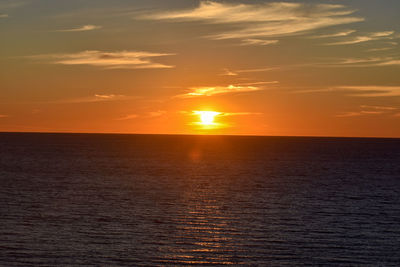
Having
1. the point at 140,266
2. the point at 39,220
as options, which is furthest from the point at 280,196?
the point at 140,266

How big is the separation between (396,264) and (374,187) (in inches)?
2555

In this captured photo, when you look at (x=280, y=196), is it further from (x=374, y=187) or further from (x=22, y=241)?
(x=22, y=241)

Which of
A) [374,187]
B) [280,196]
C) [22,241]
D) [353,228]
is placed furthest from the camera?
[374,187]

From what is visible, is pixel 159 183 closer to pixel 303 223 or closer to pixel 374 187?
pixel 374 187

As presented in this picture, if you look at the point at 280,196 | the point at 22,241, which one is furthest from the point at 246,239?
the point at 280,196

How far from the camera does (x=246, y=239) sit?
50688mm

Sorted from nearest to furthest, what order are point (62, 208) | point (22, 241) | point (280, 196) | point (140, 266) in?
point (140, 266) → point (22, 241) → point (62, 208) → point (280, 196)

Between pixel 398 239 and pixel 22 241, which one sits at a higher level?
pixel 22 241

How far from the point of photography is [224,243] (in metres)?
48.8

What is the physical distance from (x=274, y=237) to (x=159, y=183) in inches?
2288

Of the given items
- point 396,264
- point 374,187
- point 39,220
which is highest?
point 396,264

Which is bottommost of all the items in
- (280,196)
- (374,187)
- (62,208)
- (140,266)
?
(374,187)

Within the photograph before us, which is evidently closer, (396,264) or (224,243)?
(396,264)

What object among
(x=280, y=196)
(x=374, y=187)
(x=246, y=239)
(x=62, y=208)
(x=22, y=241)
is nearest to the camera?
(x=22, y=241)
